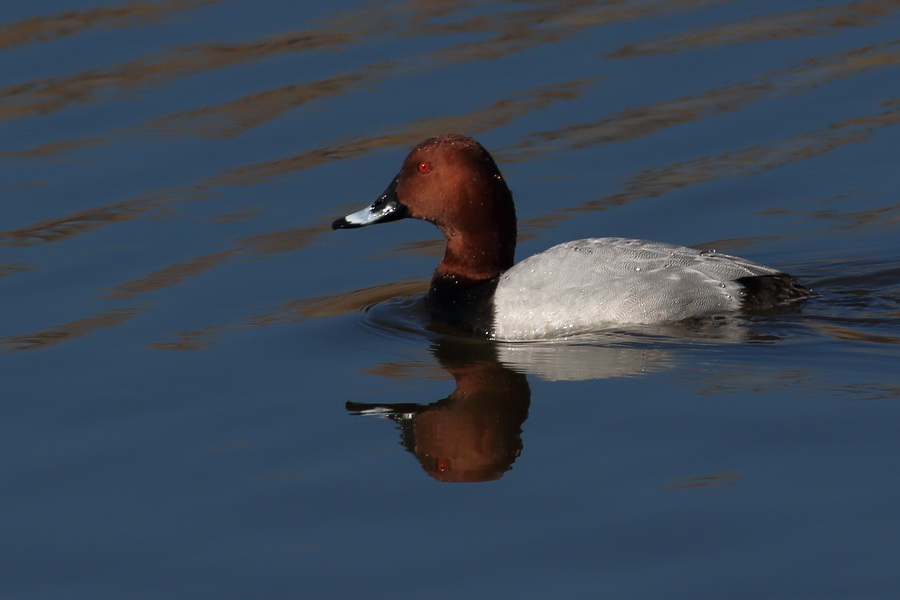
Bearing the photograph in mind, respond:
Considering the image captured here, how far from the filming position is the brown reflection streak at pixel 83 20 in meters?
11.9

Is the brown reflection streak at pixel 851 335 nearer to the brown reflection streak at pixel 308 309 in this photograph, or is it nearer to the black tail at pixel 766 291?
the black tail at pixel 766 291

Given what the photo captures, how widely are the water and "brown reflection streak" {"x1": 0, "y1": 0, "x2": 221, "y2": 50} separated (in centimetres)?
3

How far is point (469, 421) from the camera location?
6.36m

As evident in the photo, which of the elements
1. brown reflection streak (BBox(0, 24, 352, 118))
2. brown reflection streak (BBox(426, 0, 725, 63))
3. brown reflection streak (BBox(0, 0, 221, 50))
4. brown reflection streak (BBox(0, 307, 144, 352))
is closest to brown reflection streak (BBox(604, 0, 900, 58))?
brown reflection streak (BBox(426, 0, 725, 63))

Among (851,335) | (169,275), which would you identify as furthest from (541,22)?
(851,335)

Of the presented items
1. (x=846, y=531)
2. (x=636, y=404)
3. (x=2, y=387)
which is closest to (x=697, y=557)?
(x=846, y=531)

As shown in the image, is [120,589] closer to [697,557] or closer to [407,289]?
[697,557]

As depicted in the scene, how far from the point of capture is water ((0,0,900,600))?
197 inches

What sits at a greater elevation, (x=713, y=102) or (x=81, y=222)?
(x=713, y=102)

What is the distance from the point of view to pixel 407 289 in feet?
27.4

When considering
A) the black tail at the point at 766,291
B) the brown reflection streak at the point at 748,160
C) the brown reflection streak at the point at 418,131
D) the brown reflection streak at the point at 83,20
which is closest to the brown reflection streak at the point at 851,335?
the black tail at the point at 766,291

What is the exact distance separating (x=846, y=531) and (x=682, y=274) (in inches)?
106

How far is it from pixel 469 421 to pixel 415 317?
1.64 m

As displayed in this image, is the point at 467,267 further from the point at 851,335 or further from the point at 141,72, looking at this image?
the point at 141,72
